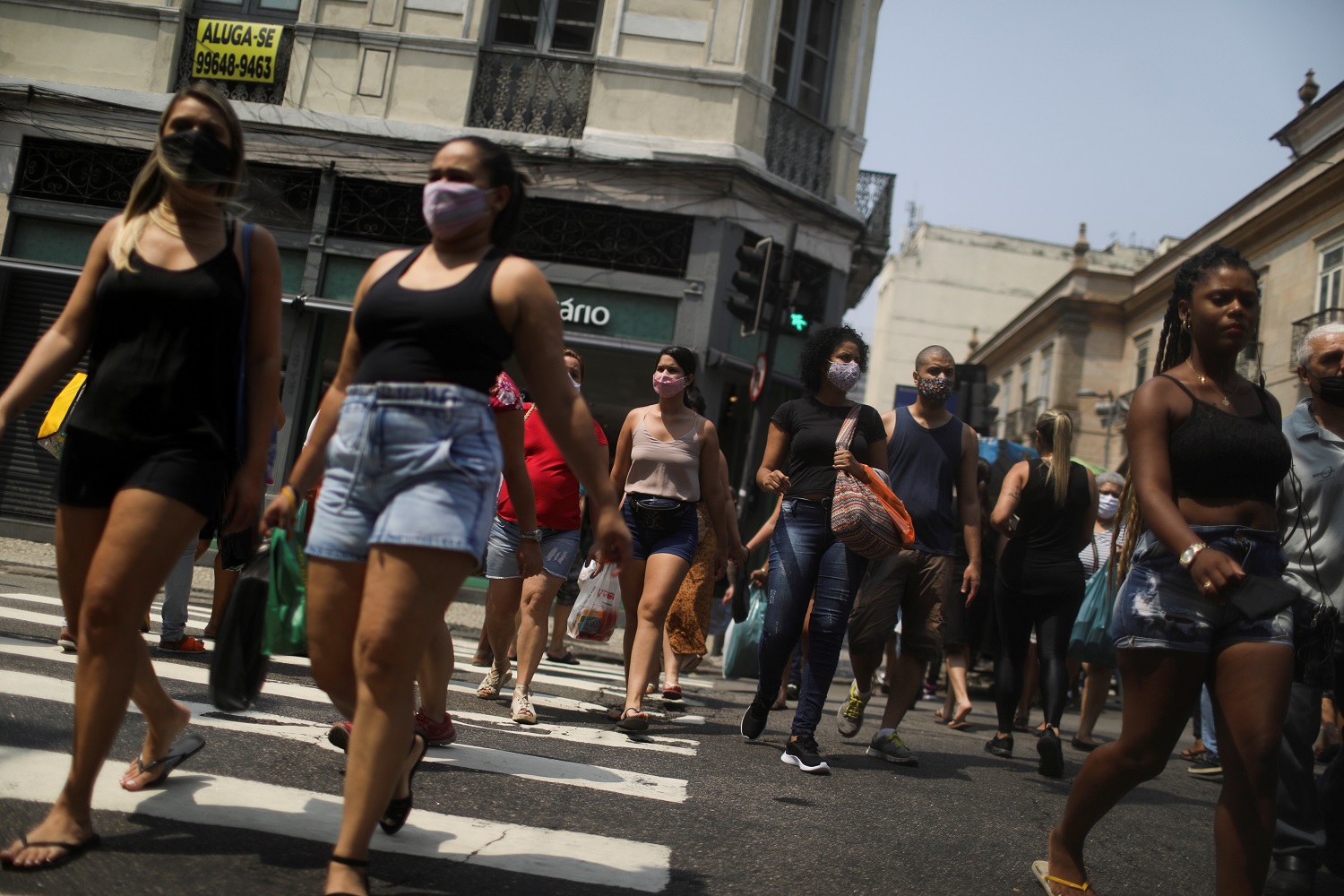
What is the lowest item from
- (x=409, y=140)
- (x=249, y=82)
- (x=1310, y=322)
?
→ (x=409, y=140)

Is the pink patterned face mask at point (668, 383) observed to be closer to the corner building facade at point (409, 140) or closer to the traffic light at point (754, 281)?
the traffic light at point (754, 281)

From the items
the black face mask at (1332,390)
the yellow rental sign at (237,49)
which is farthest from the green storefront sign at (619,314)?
the black face mask at (1332,390)

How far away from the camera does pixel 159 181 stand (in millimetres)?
3289

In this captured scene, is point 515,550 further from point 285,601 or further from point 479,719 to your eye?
point 285,601

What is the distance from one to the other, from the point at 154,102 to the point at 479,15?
4.30m

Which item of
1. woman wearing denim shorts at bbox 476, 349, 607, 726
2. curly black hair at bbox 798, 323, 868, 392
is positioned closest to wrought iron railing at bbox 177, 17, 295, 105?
woman wearing denim shorts at bbox 476, 349, 607, 726

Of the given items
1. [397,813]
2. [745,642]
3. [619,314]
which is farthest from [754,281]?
[397,813]

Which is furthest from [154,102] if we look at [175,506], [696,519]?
[175,506]

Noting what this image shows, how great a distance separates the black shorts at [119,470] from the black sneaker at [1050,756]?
4.74m

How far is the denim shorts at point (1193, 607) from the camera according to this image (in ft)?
10.7

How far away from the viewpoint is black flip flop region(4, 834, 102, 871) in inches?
111

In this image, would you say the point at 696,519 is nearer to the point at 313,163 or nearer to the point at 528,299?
the point at 528,299

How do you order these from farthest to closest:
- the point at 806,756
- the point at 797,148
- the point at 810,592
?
the point at 797,148 < the point at 810,592 < the point at 806,756

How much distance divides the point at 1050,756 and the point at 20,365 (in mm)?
13600
